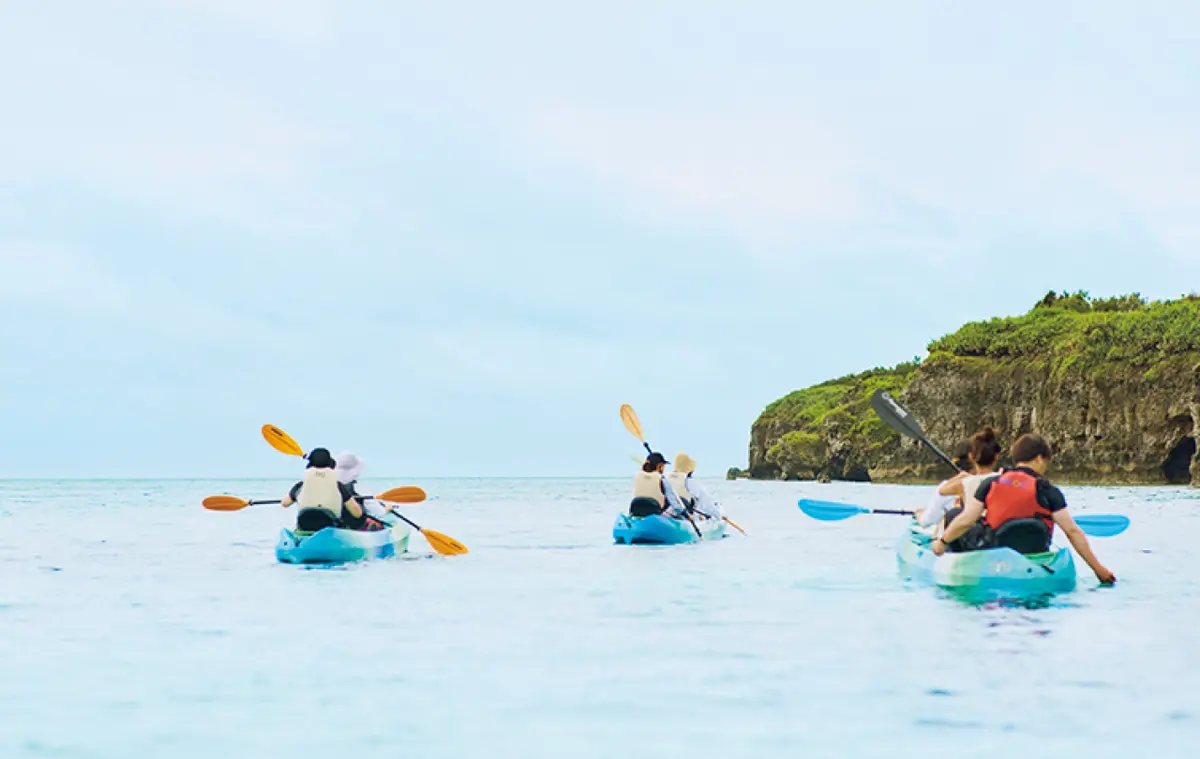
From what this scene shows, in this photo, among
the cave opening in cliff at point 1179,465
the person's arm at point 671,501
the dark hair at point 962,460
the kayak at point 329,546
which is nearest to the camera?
the dark hair at point 962,460

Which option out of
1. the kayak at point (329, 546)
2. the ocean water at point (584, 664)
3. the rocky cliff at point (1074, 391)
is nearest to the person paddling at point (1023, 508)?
the ocean water at point (584, 664)

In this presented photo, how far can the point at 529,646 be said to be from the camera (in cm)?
1048

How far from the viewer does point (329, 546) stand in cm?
1736

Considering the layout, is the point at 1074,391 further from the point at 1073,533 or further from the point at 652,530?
the point at 1073,533

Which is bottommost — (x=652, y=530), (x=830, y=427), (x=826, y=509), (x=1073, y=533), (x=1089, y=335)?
(x=652, y=530)

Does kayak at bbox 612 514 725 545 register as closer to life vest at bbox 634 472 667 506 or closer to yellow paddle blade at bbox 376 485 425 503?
life vest at bbox 634 472 667 506

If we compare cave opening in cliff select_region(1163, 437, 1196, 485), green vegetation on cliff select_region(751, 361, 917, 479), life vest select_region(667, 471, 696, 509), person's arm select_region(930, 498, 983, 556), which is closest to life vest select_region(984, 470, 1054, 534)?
person's arm select_region(930, 498, 983, 556)

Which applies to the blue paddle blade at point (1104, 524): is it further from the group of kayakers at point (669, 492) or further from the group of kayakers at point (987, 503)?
the group of kayakers at point (669, 492)

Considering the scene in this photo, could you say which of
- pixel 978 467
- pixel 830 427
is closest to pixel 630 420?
pixel 978 467

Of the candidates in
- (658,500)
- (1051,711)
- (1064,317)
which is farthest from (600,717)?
(1064,317)

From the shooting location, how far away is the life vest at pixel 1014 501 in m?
12.6

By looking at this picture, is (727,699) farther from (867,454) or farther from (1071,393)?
(867,454)

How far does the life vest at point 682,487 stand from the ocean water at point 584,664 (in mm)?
4659

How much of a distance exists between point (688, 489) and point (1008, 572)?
10916mm
